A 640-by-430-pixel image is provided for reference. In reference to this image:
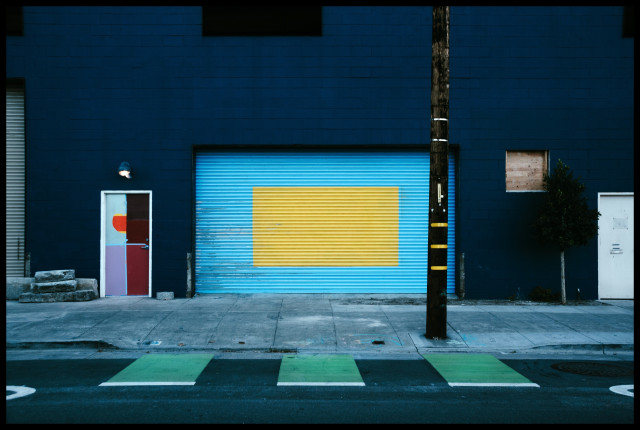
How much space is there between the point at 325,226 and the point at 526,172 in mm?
5208

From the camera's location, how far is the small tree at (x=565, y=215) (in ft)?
36.8

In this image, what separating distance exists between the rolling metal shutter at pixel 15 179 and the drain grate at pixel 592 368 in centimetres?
1222

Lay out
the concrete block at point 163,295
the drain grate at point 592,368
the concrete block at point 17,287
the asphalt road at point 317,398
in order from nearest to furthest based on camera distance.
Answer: the asphalt road at point 317,398, the drain grate at point 592,368, the concrete block at point 17,287, the concrete block at point 163,295

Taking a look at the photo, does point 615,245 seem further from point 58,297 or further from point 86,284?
point 58,297

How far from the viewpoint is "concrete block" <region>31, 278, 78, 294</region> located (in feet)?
38.4

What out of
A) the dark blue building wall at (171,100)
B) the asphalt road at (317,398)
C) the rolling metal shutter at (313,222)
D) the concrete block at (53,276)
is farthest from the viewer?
the rolling metal shutter at (313,222)

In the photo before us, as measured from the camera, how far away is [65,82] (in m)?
12.5

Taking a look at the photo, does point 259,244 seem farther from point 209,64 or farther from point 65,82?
point 65,82

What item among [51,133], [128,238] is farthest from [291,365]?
[51,133]

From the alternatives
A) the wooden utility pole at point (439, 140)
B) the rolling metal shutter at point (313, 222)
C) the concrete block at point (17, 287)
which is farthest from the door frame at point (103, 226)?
the wooden utility pole at point (439, 140)

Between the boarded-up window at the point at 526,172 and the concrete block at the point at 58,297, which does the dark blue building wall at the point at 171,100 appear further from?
the boarded-up window at the point at 526,172

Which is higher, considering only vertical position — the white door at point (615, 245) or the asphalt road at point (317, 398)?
the white door at point (615, 245)

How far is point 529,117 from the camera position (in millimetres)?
12578

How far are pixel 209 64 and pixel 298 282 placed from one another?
19.3ft
